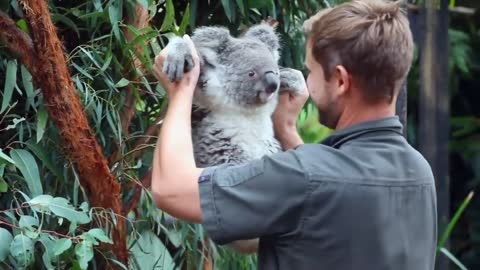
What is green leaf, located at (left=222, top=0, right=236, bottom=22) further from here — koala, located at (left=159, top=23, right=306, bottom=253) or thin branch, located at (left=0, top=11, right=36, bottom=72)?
thin branch, located at (left=0, top=11, right=36, bottom=72)

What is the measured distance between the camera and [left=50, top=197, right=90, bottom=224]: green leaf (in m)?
2.35

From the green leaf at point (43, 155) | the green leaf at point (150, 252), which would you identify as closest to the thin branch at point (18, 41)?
the green leaf at point (43, 155)

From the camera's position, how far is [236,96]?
2.31m

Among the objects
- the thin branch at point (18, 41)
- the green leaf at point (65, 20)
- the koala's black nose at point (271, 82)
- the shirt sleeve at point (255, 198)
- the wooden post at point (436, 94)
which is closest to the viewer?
the shirt sleeve at point (255, 198)

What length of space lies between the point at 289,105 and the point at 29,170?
68 cm

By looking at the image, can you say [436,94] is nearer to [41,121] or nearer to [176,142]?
[41,121]

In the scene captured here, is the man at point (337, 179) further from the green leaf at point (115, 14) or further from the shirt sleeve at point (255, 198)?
the green leaf at point (115, 14)

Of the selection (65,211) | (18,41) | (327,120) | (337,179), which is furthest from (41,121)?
(337,179)

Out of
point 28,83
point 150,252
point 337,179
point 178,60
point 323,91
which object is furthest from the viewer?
point 150,252

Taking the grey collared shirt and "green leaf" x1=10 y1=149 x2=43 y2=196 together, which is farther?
"green leaf" x1=10 y1=149 x2=43 y2=196

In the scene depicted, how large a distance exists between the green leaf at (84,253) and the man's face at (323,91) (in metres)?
0.68

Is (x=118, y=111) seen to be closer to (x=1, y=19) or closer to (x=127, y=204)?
(x=127, y=204)

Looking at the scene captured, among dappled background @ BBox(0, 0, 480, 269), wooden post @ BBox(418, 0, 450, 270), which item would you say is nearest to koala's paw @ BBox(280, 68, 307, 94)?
dappled background @ BBox(0, 0, 480, 269)

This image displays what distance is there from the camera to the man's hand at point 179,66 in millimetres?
2111
